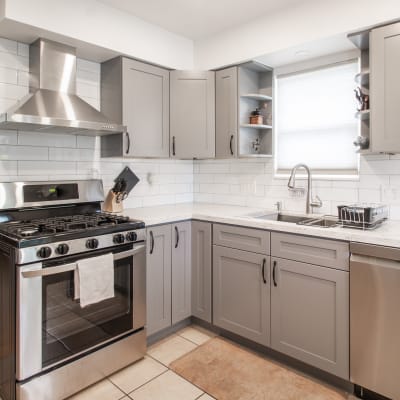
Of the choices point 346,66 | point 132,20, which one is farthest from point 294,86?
point 132,20

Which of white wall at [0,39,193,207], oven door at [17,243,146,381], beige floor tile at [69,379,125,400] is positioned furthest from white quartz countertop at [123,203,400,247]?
beige floor tile at [69,379,125,400]

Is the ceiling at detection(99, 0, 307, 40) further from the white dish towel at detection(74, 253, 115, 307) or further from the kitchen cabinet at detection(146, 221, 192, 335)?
the white dish towel at detection(74, 253, 115, 307)

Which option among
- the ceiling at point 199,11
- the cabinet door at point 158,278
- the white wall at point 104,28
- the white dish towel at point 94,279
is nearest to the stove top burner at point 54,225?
the white dish towel at point 94,279

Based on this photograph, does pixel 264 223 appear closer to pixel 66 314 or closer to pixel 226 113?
pixel 226 113

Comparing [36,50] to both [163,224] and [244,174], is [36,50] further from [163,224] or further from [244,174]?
[244,174]

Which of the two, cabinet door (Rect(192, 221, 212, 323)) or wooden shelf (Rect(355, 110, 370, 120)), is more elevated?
wooden shelf (Rect(355, 110, 370, 120))

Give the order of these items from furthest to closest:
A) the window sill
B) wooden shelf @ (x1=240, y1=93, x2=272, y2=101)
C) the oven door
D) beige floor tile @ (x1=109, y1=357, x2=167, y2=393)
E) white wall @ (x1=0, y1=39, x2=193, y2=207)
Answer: wooden shelf @ (x1=240, y1=93, x2=272, y2=101), the window sill, white wall @ (x1=0, y1=39, x2=193, y2=207), beige floor tile @ (x1=109, y1=357, x2=167, y2=393), the oven door

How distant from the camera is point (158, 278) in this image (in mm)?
2580

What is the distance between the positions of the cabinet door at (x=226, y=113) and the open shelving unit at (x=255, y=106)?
5 centimetres

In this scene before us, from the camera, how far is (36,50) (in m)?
2.36

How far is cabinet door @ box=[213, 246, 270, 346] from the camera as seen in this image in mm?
2371

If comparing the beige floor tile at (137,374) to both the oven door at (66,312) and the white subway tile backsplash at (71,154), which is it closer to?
the oven door at (66,312)

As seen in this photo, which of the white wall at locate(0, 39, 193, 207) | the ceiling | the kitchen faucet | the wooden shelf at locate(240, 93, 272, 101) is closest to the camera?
the white wall at locate(0, 39, 193, 207)

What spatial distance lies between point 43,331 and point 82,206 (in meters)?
1.06
